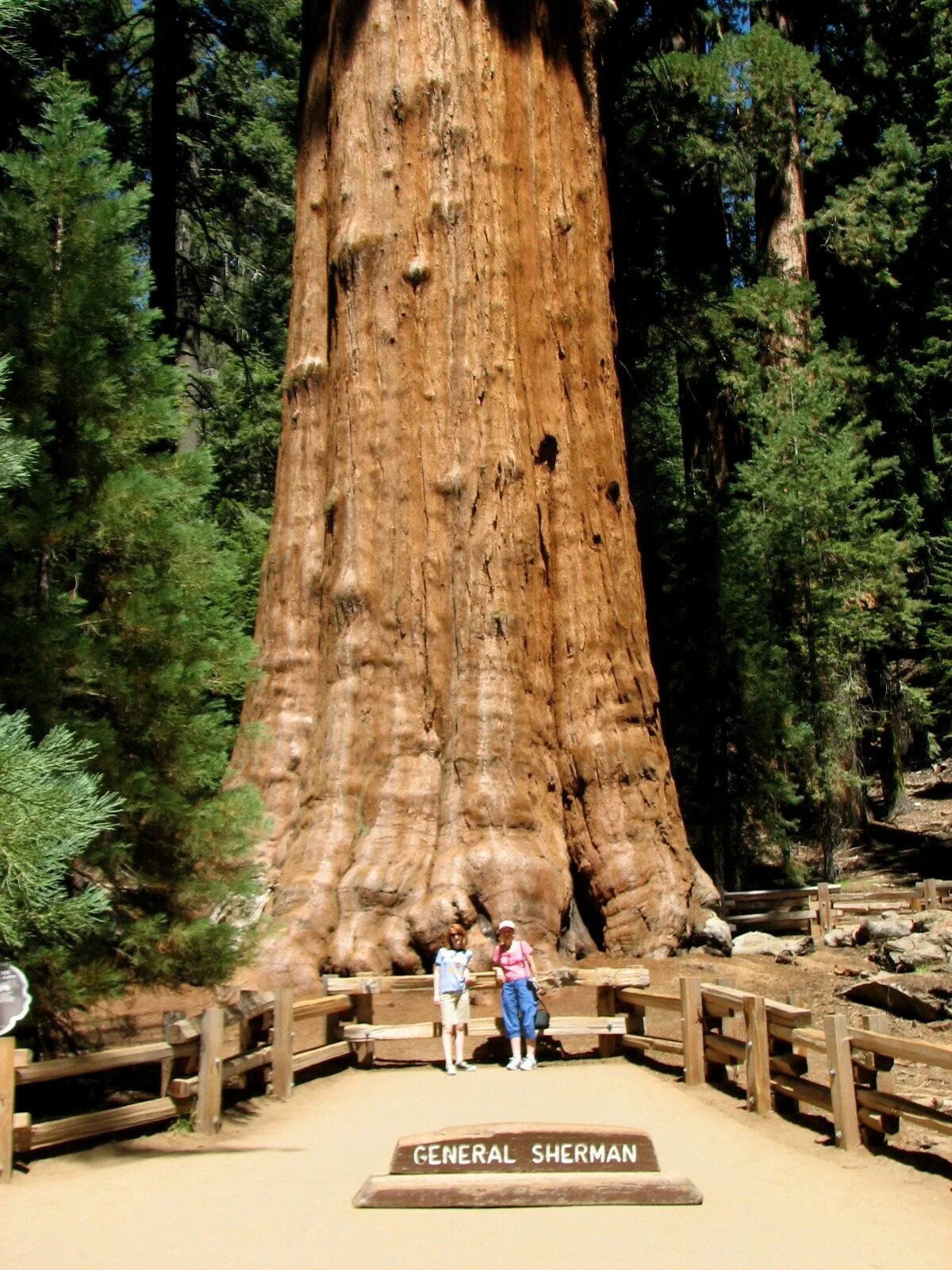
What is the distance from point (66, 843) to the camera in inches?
223

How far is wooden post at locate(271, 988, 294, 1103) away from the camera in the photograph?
907cm

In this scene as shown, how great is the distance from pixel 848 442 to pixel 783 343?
113 inches

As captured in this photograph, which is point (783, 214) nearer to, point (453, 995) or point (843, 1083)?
point (453, 995)

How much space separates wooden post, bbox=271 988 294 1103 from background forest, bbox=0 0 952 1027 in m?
0.84

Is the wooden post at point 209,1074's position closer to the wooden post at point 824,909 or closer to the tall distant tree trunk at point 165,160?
the wooden post at point 824,909

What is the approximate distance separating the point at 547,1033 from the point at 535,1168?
4164 mm

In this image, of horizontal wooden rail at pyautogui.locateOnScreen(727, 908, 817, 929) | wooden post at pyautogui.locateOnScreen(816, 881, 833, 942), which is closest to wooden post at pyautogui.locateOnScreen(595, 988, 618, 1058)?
horizontal wooden rail at pyautogui.locateOnScreen(727, 908, 817, 929)

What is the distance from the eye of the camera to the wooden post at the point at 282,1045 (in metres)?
9.07

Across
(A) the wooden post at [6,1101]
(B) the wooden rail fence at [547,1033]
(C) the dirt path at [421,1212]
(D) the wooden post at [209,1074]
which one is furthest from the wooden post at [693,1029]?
(A) the wooden post at [6,1101]

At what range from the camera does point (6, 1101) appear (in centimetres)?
636

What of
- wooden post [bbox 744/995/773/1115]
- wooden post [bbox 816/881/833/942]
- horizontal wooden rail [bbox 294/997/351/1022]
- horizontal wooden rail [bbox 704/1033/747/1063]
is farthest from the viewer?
wooden post [bbox 816/881/833/942]

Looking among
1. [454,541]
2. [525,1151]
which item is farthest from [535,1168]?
[454,541]

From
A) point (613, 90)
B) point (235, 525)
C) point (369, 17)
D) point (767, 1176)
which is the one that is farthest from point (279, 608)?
point (613, 90)

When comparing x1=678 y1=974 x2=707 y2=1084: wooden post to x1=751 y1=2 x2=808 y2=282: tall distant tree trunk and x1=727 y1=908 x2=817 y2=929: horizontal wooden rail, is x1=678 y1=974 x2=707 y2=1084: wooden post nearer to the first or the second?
x1=727 y1=908 x2=817 y2=929: horizontal wooden rail
